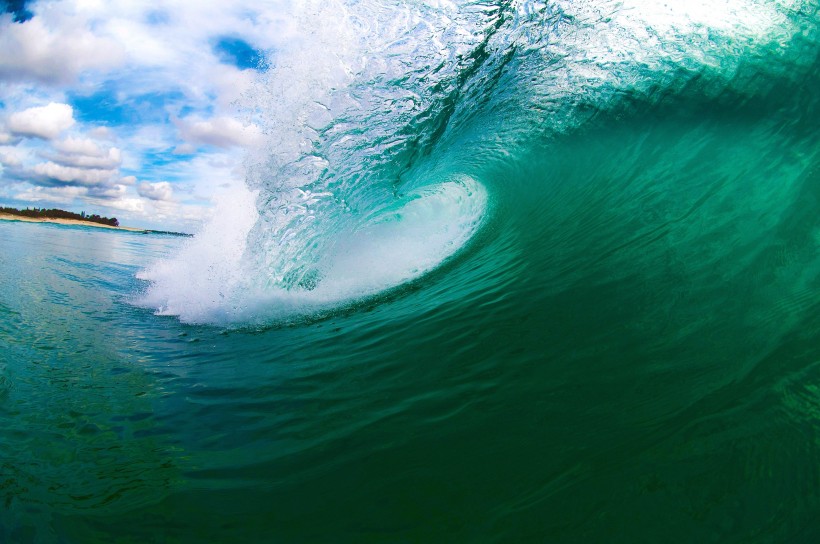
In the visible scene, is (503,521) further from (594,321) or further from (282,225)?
(282,225)

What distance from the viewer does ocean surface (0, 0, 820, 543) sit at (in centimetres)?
193

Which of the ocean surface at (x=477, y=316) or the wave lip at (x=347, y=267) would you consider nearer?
the ocean surface at (x=477, y=316)

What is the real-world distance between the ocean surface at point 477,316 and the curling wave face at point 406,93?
4 cm

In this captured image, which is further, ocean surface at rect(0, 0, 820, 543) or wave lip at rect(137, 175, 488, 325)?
wave lip at rect(137, 175, 488, 325)

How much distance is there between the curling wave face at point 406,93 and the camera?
6.21m

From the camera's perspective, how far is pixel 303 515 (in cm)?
193

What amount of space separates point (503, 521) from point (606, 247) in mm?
3815

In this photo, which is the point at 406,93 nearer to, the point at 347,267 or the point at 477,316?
the point at 347,267

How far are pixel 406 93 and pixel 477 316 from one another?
13.3 ft

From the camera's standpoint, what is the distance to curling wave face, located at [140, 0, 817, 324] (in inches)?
244

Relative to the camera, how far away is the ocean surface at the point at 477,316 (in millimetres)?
1933

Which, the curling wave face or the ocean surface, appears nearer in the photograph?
the ocean surface

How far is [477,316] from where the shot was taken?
4270 millimetres

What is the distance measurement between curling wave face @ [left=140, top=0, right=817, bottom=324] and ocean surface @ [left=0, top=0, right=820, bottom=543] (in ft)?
0.14
